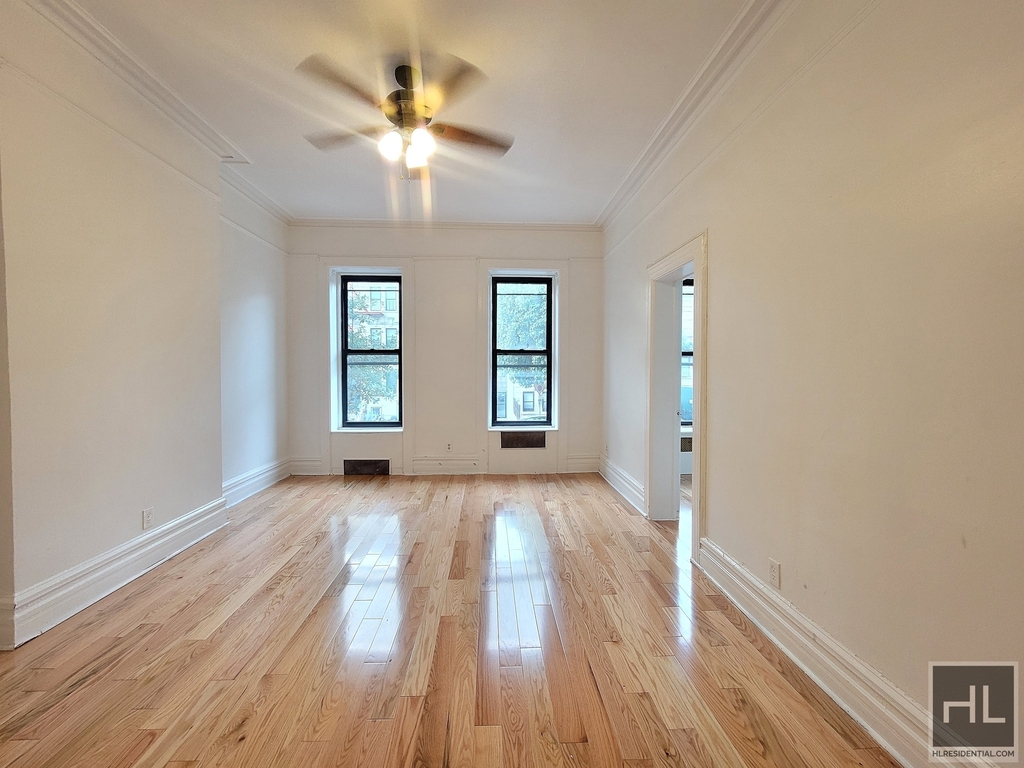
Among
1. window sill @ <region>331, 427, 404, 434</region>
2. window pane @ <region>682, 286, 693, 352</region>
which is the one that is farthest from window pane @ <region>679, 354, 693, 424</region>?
window sill @ <region>331, 427, 404, 434</region>

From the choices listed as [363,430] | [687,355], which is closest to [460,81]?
[363,430]

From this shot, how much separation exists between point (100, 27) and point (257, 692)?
10.6 ft

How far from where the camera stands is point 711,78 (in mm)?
2764

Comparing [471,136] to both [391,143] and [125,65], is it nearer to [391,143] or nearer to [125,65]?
[391,143]

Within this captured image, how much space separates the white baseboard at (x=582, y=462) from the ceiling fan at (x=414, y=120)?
12.5ft

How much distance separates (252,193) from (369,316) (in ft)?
5.93

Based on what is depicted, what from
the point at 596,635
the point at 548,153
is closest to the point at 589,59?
the point at 548,153

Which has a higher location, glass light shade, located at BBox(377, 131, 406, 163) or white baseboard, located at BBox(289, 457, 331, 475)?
glass light shade, located at BBox(377, 131, 406, 163)

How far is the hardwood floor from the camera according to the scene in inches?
63.4

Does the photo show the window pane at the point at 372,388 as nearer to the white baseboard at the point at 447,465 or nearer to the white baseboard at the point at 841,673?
the white baseboard at the point at 447,465

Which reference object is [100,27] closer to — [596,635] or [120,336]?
[120,336]

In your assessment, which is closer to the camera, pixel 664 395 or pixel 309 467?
pixel 664 395

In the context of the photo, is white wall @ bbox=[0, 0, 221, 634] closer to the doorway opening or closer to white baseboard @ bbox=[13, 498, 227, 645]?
white baseboard @ bbox=[13, 498, 227, 645]

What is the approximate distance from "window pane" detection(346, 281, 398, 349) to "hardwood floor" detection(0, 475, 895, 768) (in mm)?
3072
